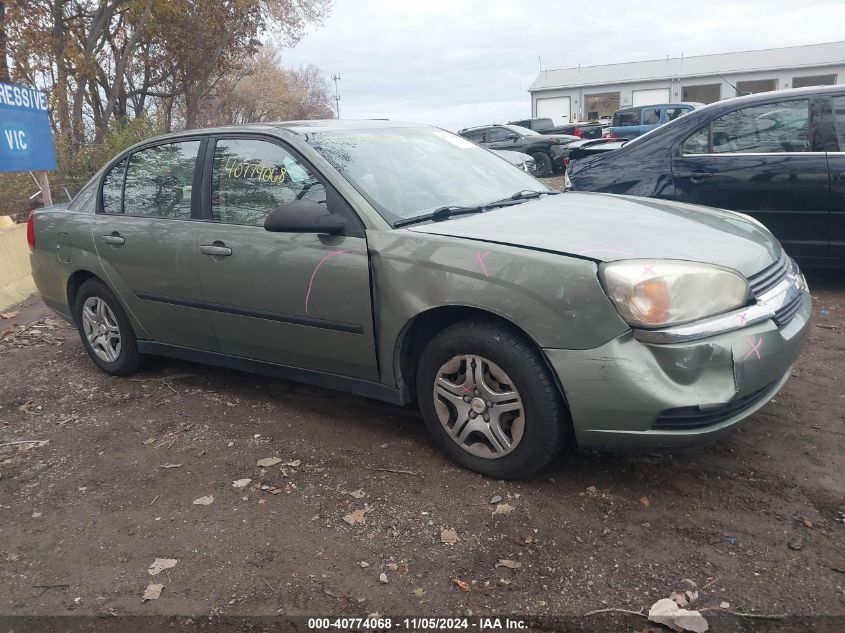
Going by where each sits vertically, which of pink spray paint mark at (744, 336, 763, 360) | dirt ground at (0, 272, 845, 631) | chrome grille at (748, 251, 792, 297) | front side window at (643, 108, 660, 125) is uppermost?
front side window at (643, 108, 660, 125)

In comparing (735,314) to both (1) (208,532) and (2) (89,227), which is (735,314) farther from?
(2) (89,227)

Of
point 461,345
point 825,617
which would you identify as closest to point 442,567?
point 461,345

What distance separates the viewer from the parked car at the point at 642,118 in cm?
2023

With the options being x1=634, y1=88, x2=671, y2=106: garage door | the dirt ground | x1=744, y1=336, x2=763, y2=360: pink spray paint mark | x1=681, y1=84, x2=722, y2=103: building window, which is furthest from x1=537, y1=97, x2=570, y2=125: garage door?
x1=744, y1=336, x2=763, y2=360: pink spray paint mark

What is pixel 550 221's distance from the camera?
3418 mm

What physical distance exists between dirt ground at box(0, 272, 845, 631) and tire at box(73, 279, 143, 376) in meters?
0.68

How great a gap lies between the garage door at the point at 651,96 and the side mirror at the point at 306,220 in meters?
48.2

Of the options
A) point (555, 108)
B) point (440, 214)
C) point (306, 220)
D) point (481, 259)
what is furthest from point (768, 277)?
point (555, 108)

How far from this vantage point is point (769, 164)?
5684 mm

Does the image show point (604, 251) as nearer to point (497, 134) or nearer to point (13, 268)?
point (13, 268)

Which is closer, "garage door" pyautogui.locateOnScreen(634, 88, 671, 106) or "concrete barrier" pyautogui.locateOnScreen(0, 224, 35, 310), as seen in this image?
"concrete barrier" pyautogui.locateOnScreen(0, 224, 35, 310)

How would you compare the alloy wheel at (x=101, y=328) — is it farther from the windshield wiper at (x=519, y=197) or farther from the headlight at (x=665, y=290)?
the headlight at (x=665, y=290)

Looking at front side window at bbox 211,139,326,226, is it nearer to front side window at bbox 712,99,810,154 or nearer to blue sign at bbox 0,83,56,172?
front side window at bbox 712,99,810,154

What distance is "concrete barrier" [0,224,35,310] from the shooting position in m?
7.95
